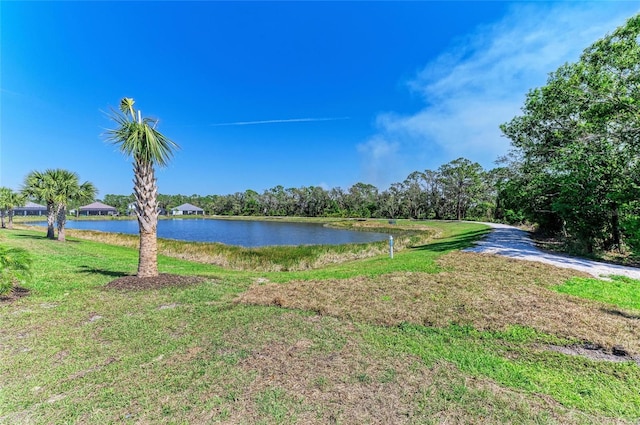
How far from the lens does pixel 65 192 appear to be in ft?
66.2

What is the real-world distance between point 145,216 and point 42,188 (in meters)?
19.0

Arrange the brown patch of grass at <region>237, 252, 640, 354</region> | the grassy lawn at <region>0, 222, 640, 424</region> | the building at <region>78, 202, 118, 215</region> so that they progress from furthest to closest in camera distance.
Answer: the building at <region>78, 202, 118, 215</region> < the brown patch of grass at <region>237, 252, 640, 354</region> < the grassy lawn at <region>0, 222, 640, 424</region>

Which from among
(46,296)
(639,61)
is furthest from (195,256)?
(639,61)

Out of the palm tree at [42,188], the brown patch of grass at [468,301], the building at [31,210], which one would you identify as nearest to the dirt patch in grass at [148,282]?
the brown patch of grass at [468,301]

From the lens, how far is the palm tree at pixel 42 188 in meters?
19.8

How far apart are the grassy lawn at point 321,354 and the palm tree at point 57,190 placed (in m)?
16.4

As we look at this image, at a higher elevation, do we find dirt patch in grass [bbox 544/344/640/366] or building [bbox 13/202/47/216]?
building [bbox 13/202/47/216]

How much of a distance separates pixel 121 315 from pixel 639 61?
2103 cm

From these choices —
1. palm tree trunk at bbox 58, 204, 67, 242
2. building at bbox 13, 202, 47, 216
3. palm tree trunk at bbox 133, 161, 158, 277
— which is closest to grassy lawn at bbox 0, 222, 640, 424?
palm tree trunk at bbox 133, 161, 158, 277

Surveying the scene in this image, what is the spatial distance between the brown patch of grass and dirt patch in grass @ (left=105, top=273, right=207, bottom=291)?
6.61 ft

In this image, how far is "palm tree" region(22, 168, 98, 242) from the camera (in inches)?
778

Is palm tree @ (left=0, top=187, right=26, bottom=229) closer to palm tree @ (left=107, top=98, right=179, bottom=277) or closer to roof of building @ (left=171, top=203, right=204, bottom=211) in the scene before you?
palm tree @ (left=107, top=98, right=179, bottom=277)

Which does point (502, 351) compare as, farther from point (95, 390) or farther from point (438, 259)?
point (438, 259)

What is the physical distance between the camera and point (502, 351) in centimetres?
409
